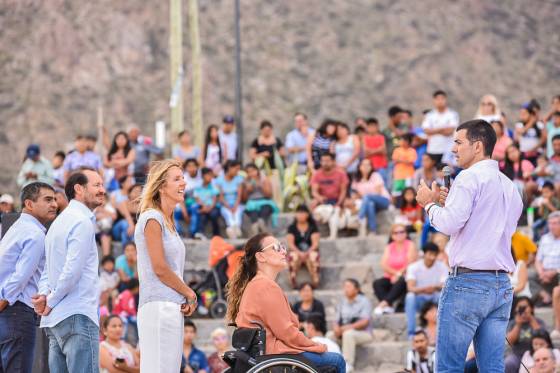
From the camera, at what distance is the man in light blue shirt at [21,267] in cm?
865

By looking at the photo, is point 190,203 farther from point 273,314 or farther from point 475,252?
point 475,252

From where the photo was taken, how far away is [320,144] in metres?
18.4

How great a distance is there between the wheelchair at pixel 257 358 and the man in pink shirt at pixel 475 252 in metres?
0.92

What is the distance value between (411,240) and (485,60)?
924 inches

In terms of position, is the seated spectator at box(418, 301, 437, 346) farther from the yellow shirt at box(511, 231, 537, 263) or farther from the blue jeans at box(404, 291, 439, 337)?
the yellow shirt at box(511, 231, 537, 263)

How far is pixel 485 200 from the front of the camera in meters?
7.61

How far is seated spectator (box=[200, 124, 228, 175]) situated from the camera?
62.6 ft

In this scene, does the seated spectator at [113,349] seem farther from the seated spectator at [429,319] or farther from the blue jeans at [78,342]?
the blue jeans at [78,342]

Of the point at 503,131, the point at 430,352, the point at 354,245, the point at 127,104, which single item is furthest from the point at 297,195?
the point at 127,104

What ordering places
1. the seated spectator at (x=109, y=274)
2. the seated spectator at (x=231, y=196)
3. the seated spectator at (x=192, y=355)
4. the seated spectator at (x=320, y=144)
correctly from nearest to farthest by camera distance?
the seated spectator at (x=192, y=355) < the seated spectator at (x=109, y=274) < the seated spectator at (x=231, y=196) < the seated spectator at (x=320, y=144)

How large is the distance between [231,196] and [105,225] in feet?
5.75

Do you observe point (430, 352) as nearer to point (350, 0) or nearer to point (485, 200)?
point (485, 200)

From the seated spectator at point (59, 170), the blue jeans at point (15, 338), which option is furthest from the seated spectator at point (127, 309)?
the blue jeans at point (15, 338)

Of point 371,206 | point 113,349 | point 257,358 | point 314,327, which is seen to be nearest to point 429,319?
point 314,327
